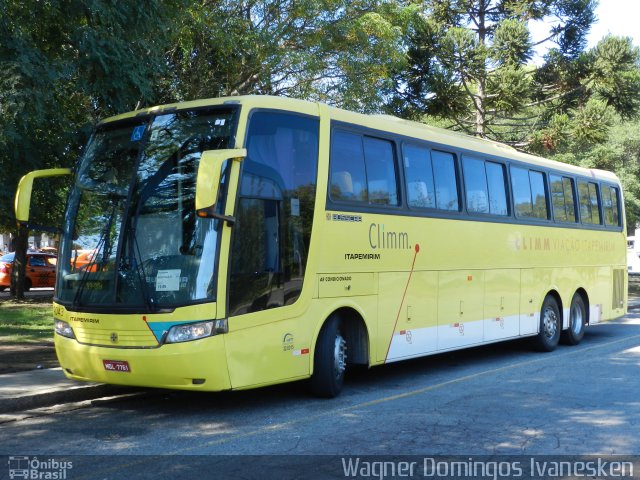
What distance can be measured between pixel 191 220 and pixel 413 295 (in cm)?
407

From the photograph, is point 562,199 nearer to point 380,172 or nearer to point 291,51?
point 380,172

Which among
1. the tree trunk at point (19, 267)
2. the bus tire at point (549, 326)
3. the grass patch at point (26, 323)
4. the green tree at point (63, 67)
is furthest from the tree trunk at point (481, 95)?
the tree trunk at point (19, 267)

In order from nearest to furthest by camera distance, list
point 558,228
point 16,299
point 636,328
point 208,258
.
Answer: point 208,258 < point 558,228 < point 636,328 < point 16,299

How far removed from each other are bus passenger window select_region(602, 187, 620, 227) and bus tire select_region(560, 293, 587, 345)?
2444 mm

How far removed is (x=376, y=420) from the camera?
8102mm

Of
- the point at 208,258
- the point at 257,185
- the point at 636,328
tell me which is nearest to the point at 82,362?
the point at 208,258

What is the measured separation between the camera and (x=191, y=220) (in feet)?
26.2

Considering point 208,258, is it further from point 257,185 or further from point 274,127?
point 274,127

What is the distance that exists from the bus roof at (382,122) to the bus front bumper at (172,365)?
270cm

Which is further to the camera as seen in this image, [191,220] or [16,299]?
[16,299]

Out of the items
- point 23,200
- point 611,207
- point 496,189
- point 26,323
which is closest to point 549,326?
point 496,189

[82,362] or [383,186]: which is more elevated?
[383,186]

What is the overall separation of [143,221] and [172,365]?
1578 mm

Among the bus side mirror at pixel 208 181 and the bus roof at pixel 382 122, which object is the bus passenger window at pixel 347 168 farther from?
the bus side mirror at pixel 208 181
